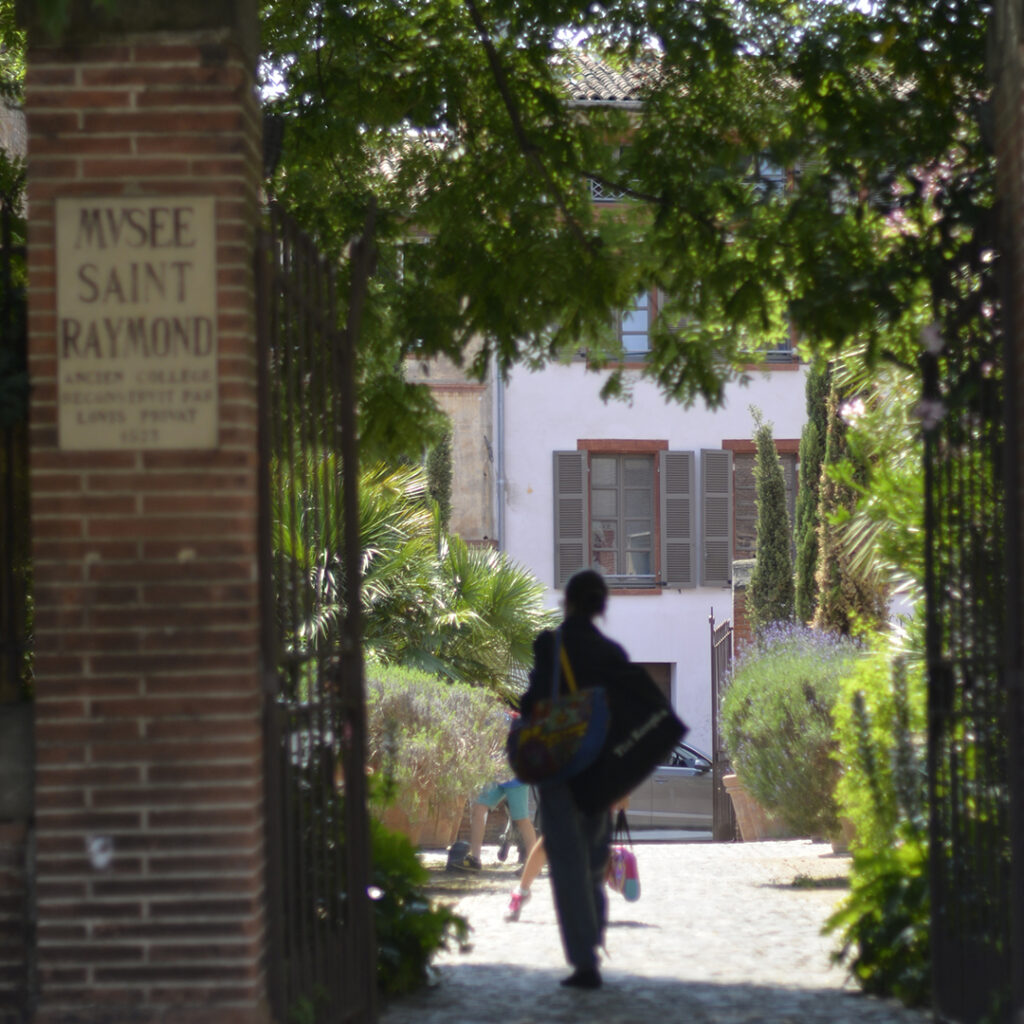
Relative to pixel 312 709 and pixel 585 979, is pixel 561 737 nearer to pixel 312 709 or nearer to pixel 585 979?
pixel 585 979

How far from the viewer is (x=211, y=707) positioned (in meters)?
4.66

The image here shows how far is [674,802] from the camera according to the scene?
938 inches

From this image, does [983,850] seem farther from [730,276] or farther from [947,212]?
[730,276]

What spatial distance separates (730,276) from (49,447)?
338 cm

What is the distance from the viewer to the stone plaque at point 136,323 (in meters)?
4.71

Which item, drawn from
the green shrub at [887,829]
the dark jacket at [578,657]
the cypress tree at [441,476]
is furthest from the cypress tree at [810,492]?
the dark jacket at [578,657]

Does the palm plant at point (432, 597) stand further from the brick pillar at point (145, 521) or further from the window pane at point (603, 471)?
the window pane at point (603, 471)

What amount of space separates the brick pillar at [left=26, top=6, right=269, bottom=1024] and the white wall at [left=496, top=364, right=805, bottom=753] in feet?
76.1

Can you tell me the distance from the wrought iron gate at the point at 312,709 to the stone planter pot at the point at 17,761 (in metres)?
0.70

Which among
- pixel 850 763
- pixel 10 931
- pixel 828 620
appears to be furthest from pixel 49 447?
pixel 828 620

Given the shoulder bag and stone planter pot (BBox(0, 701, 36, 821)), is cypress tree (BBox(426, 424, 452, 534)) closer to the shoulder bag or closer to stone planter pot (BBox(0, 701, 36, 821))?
the shoulder bag

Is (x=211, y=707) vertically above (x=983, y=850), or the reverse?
(x=211, y=707)

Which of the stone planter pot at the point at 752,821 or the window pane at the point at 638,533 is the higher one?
the window pane at the point at 638,533

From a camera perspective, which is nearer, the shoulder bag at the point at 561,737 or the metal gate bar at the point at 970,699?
the metal gate bar at the point at 970,699
